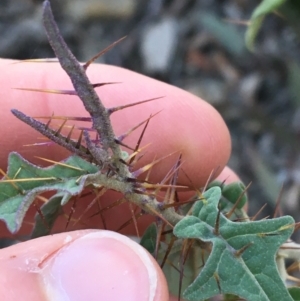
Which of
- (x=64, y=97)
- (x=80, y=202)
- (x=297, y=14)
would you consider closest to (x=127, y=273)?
(x=80, y=202)

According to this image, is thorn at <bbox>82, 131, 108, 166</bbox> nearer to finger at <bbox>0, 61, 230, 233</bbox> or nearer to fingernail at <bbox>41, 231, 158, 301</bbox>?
fingernail at <bbox>41, 231, 158, 301</bbox>

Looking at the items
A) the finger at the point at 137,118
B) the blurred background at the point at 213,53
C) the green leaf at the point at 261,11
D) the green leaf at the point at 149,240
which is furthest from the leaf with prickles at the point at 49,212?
the blurred background at the point at 213,53

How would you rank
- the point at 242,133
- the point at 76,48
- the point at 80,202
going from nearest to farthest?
1. the point at 80,202
2. the point at 242,133
3. the point at 76,48

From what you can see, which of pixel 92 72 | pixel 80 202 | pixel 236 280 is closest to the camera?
pixel 236 280

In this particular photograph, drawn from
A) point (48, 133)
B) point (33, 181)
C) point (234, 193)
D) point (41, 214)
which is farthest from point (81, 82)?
point (234, 193)

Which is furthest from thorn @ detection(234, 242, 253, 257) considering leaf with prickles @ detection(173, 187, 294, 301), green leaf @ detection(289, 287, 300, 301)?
green leaf @ detection(289, 287, 300, 301)

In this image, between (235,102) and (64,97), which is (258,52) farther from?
(64,97)

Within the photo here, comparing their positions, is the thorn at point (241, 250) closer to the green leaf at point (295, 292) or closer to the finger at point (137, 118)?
the green leaf at point (295, 292)
